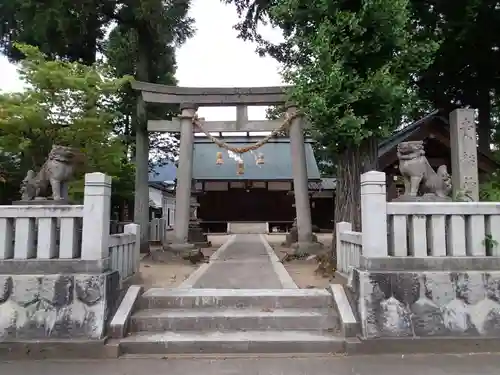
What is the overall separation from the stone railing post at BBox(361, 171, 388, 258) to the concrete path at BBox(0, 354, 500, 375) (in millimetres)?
1189

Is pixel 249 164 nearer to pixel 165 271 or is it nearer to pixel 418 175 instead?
pixel 165 271

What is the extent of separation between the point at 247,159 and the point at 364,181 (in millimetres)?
19449

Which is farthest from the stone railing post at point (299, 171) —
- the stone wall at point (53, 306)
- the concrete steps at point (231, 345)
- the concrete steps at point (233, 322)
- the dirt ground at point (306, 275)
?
the stone wall at point (53, 306)

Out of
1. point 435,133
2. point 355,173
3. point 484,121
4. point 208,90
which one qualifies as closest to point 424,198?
point 355,173

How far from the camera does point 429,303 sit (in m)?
4.73

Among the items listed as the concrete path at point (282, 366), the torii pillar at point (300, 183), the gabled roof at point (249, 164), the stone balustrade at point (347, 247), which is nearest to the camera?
the concrete path at point (282, 366)

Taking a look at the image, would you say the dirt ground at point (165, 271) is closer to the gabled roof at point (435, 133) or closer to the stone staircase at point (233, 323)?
the stone staircase at point (233, 323)

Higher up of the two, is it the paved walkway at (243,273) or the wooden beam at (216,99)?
the wooden beam at (216,99)

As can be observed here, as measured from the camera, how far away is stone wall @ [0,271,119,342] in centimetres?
463

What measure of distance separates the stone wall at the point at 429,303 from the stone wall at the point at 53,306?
3050 millimetres

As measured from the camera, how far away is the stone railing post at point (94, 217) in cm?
486

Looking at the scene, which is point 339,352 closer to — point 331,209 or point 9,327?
point 9,327

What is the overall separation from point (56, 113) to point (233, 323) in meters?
7.88

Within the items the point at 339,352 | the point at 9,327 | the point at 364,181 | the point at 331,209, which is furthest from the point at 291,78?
the point at 331,209
